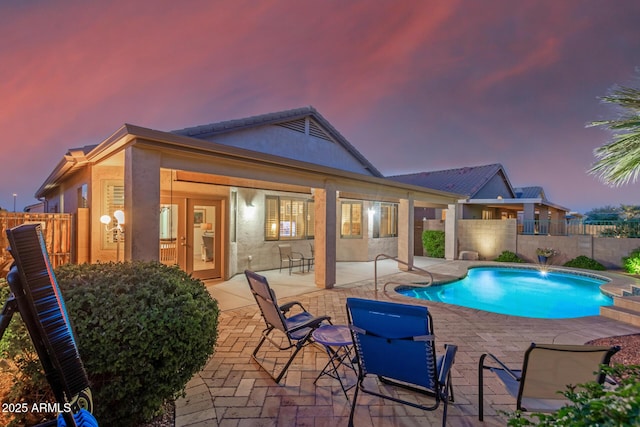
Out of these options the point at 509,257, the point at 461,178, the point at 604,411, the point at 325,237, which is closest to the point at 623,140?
the point at 604,411

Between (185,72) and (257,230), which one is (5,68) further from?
(257,230)

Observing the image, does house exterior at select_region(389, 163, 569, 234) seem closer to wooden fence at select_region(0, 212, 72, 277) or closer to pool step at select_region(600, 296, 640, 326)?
pool step at select_region(600, 296, 640, 326)

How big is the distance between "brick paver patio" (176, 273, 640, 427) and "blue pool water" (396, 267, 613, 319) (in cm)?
266

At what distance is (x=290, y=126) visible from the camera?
10641 millimetres

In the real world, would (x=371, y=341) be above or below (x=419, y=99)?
below

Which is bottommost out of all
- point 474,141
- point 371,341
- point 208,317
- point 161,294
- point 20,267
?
point 371,341

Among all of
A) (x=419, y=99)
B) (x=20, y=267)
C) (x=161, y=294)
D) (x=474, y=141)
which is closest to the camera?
(x=20, y=267)

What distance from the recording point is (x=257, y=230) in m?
10.0

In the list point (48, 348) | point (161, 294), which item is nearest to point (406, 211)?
point (161, 294)

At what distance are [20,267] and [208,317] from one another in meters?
1.47

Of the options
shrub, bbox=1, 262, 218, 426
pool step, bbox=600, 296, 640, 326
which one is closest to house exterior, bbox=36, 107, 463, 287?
shrub, bbox=1, 262, 218, 426

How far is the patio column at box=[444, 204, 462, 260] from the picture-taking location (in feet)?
46.0

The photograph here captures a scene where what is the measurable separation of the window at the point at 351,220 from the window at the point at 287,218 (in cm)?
187

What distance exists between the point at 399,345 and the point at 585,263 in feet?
45.7
